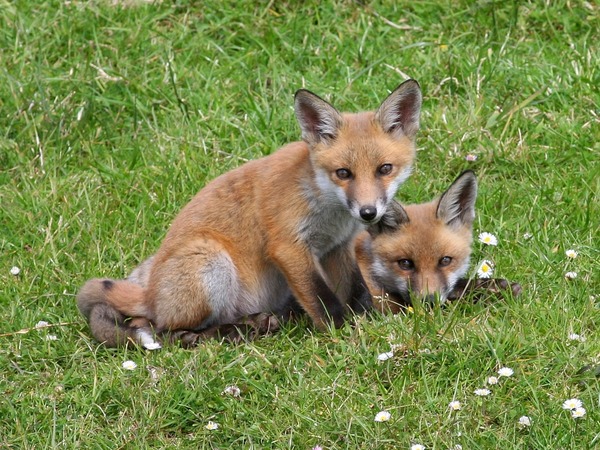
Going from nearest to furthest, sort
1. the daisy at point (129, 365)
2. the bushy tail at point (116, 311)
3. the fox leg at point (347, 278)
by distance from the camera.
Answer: the daisy at point (129, 365)
the bushy tail at point (116, 311)
the fox leg at point (347, 278)

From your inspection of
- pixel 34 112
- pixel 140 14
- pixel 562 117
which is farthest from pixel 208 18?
pixel 562 117

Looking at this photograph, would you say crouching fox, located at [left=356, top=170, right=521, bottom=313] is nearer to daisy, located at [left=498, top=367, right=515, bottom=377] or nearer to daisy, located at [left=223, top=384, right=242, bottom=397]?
daisy, located at [left=498, top=367, right=515, bottom=377]

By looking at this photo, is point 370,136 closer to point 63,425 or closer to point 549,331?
point 549,331

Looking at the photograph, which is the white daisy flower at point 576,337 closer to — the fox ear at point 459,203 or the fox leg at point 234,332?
the fox ear at point 459,203

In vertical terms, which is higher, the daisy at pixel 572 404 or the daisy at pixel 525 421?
the daisy at pixel 572 404

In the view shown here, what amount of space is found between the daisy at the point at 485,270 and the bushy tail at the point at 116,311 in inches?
69.4

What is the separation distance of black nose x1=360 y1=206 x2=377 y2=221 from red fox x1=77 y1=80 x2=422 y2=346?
3.9 inches

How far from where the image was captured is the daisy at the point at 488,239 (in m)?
5.74

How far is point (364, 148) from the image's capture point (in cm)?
519

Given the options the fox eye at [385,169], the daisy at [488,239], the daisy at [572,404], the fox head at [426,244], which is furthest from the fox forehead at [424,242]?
the daisy at [572,404]

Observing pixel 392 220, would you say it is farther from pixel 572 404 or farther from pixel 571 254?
pixel 572 404

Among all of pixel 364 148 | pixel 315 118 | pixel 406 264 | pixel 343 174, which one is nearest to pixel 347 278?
pixel 406 264

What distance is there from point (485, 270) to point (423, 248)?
0.43m

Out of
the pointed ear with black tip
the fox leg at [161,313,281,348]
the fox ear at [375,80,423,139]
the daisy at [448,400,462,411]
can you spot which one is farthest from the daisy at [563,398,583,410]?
the fox ear at [375,80,423,139]
